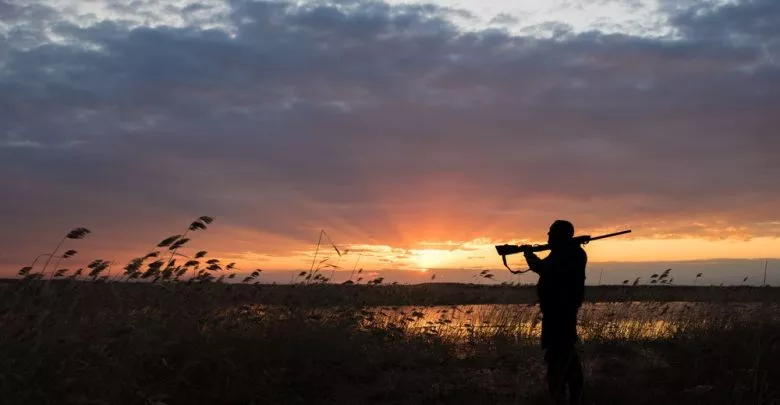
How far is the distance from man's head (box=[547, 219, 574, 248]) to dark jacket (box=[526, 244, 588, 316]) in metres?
0.11

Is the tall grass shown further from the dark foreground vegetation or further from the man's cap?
the man's cap

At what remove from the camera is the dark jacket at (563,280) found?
8.10 m

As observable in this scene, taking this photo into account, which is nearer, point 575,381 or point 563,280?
point 575,381

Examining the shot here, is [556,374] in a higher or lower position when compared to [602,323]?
lower

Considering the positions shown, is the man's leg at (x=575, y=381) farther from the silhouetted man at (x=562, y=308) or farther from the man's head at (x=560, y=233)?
the man's head at (x=560, y=233)

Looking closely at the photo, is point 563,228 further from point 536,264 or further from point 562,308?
point 562,308

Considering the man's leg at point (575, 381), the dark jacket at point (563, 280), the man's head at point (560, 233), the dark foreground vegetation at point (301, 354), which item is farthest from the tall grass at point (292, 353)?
the man's head at point (560, 233)

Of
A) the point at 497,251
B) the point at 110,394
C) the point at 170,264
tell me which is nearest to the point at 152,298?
the point at 170,264

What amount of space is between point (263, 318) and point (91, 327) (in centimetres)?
450

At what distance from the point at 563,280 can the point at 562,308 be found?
0.37 m

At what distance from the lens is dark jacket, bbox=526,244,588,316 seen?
8102 mm

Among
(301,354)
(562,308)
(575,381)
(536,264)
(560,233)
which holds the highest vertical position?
(560,233)

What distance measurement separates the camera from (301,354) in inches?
423

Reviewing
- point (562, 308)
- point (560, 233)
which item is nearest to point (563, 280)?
point (562, 308)
